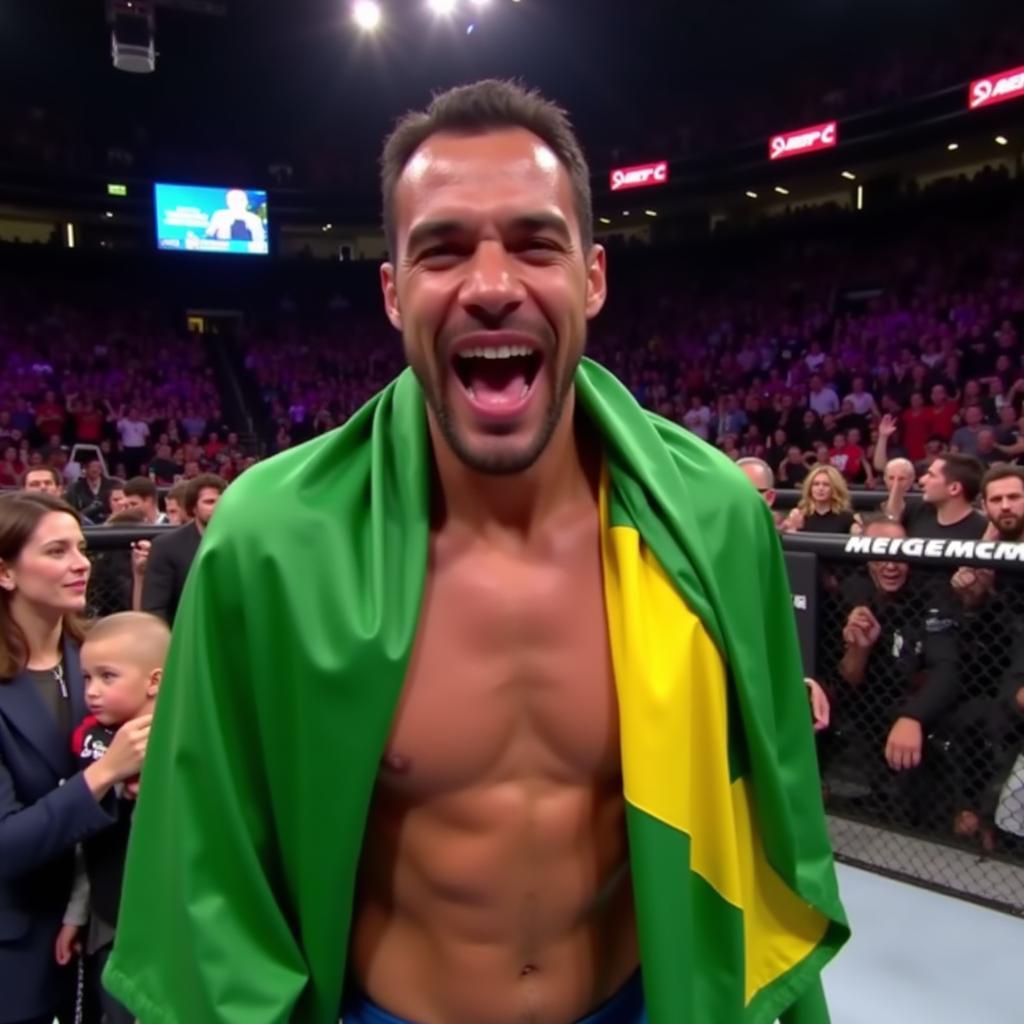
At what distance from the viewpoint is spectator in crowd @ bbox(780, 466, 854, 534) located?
3.91m

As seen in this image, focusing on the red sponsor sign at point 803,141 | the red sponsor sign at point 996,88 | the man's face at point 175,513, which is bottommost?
the man's face at point 175,513

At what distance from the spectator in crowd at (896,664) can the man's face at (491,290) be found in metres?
1.56

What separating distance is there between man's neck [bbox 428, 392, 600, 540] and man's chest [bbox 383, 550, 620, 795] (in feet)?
0.21

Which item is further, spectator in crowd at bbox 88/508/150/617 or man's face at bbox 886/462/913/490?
man's face at bbox 886/462/913/490

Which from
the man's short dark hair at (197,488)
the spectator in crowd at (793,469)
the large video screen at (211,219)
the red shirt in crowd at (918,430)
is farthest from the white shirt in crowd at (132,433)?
the man's short dark hair at (197,488)

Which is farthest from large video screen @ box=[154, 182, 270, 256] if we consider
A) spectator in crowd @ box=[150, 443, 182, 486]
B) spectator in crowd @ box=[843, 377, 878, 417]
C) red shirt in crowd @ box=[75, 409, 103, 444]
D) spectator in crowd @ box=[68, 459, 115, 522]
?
spectator in crowd @ box=[843, 377, 878, 417]

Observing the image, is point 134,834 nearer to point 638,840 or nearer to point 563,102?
point 638,840

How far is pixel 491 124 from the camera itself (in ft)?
3.53

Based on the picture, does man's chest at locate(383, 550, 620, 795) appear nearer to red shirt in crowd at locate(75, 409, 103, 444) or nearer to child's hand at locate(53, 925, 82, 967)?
child's hand at locate(53, 925, 82, 967)

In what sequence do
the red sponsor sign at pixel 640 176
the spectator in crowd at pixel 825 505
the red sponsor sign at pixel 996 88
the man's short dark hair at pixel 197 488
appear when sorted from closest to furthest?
the man's short dark hair at pixel 197 488, the spectator in crowd at pixel 825 505, the red sponsor sign at pixel 996 88, the red sponsor sign at pixel 640 176

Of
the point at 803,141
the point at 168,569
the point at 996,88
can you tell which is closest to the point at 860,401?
the point at 996,88

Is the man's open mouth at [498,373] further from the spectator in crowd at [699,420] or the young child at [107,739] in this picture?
the spectator in crowd at [699,420]

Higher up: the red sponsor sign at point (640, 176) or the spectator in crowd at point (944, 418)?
the red sponsor sign at point (640, 176)

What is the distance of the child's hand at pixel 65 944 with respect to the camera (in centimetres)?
155
